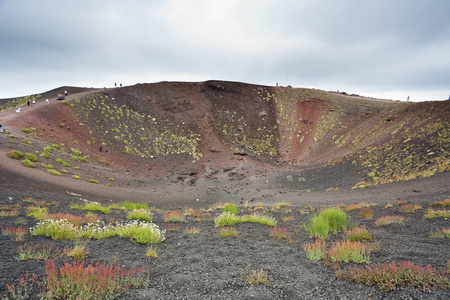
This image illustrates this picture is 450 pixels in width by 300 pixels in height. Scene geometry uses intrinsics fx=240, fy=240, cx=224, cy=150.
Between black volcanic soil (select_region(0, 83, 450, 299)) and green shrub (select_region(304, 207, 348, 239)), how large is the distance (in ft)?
1.34

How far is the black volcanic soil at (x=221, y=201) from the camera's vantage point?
4.44 meters

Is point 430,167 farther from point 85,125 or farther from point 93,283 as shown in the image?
point 85,125

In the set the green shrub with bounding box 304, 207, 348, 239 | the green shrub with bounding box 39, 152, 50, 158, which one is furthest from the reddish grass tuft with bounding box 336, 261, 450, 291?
the green shrub with bounding box 39, 152, 50, 158

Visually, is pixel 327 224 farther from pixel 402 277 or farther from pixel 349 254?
pixel 402 277

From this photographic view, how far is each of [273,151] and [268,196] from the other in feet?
68.7

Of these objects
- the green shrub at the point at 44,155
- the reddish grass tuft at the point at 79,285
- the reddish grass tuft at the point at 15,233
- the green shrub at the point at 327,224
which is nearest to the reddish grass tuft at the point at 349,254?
the green shrub at the point at 327,224

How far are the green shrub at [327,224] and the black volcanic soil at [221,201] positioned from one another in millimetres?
408

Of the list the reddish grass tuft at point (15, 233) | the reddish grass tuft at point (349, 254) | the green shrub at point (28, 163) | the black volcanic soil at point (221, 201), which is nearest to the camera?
the black volcanic soil at point (221, 201)

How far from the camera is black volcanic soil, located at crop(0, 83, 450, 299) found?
175 inches

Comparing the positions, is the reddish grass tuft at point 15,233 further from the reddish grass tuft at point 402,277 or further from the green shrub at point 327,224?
the green shrub at point 327,224

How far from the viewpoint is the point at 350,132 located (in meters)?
Result: 41.6

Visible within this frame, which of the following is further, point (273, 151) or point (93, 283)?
point (273, 151)

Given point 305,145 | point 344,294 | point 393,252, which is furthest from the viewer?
point 305,145

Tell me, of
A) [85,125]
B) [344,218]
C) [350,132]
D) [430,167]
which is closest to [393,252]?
[344,218]
